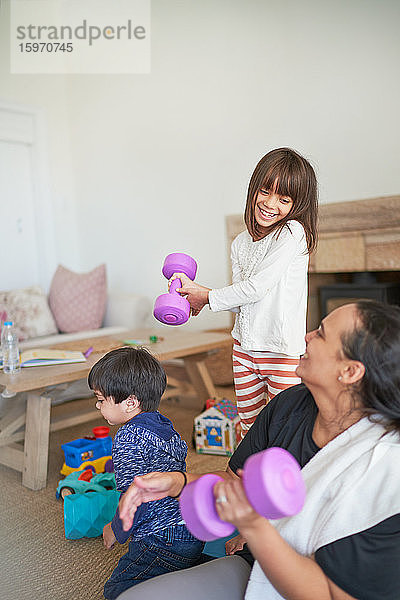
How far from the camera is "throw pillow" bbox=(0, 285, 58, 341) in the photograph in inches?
154

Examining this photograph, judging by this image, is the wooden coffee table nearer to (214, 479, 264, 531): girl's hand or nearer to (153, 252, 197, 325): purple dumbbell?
(153, 252, 197, 325): purple dumbbell

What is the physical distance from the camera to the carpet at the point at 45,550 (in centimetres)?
170

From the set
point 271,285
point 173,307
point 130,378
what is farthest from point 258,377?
point 130,378

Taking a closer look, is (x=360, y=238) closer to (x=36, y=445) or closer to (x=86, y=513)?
(x=36, y=445)

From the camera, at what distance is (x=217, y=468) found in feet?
8.32

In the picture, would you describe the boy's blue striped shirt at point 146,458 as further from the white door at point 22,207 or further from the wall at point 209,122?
the white door at point 22,207

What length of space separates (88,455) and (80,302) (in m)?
1.78

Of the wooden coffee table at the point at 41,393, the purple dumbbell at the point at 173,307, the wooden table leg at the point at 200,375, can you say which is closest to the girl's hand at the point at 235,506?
the purple dumbbell at the point at 173,307

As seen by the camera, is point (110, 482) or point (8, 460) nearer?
point (110, 482)

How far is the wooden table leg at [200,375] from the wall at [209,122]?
127 centimetres

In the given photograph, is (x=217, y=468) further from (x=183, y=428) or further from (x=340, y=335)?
(x=340, y=335)

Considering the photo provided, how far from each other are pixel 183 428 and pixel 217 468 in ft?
1.72

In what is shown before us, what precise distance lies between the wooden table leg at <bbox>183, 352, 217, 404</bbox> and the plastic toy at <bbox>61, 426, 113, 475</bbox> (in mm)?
730

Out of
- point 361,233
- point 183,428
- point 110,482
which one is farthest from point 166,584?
point 361,233
